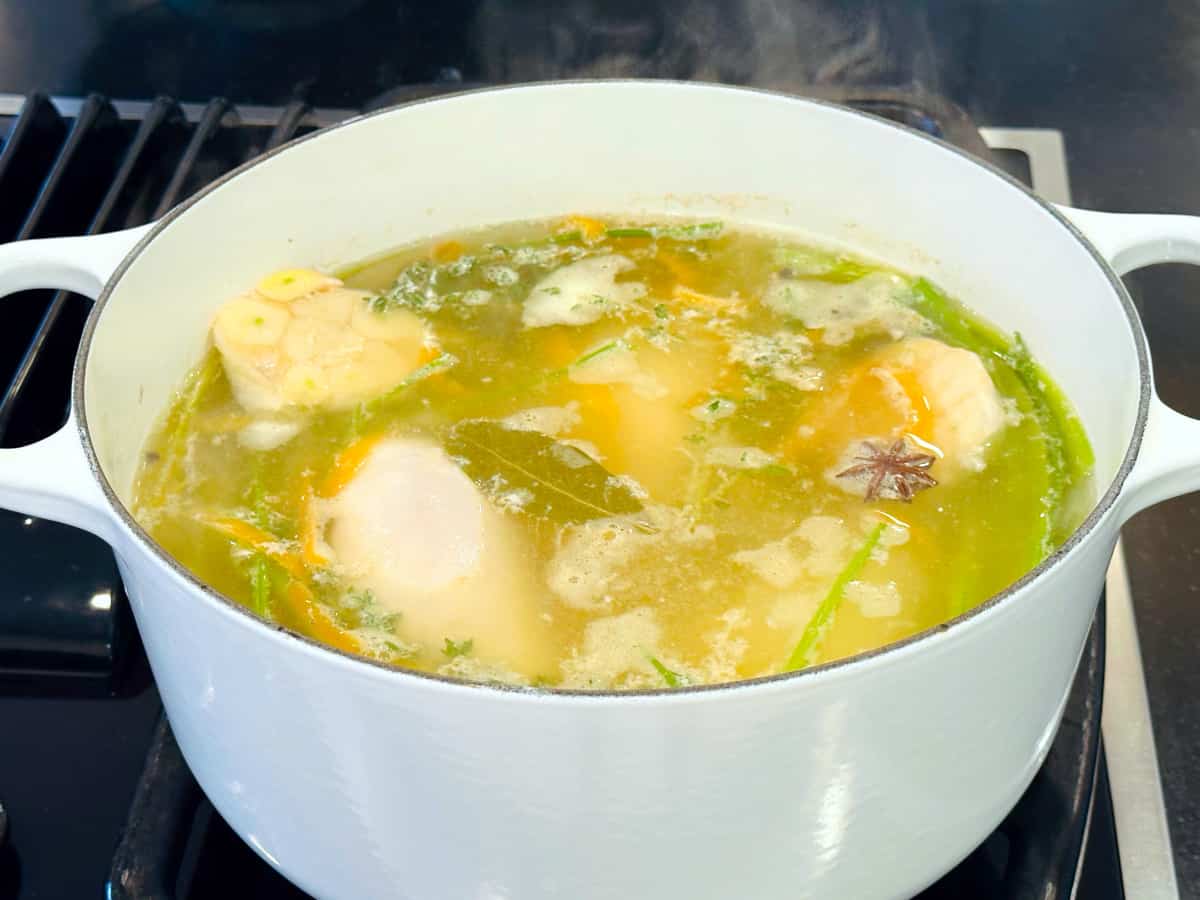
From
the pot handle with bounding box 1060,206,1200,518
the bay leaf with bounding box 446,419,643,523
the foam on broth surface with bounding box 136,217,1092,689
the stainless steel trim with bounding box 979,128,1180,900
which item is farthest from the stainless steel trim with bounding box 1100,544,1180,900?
the bay leaf with bounding box 446,419,643,523

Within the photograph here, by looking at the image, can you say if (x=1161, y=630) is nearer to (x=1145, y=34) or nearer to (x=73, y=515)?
(x=73, y=515)

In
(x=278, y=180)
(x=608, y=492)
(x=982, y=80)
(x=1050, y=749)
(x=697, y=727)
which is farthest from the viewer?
(x=982, y=80)

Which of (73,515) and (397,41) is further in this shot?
(397,41)

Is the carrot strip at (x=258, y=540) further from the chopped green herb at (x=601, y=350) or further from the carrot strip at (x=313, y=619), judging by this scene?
the chopped green herb at (x=601, y=350)

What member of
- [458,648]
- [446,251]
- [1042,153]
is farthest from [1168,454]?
[1042,153]

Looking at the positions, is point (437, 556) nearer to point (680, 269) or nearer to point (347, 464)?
point (347, 464)

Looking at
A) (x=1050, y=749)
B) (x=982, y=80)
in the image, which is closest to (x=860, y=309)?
(x=1050, y=749)

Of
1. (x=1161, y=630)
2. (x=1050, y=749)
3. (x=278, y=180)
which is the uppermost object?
(x=278, y=180)
